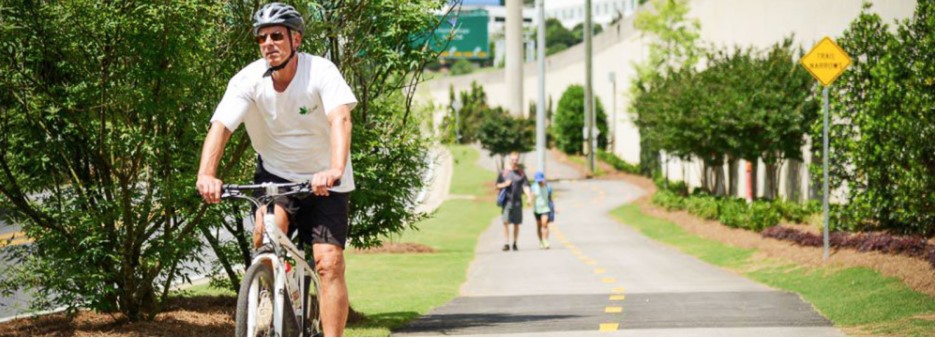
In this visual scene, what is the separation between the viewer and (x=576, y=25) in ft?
586

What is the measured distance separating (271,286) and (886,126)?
1399 centimetres

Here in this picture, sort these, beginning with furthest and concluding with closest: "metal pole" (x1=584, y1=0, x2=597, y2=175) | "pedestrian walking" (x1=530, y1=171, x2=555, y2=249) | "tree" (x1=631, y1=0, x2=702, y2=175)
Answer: "metal pole" (x1=584, y1=0, x2=597, y2=175) < "tree" (x1=631, y1=0, x2=702, y2=175) < "pedestrian walking" (x1=530, y1=171, x2=555, y2=249)

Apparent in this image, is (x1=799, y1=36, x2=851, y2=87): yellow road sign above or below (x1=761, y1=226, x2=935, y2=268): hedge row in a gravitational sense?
above

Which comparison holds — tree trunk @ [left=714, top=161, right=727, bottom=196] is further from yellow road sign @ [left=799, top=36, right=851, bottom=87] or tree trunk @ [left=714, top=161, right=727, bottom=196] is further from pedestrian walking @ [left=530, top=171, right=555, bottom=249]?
yellow road sign @ [left=799, top=36, right=851, bottom=87]

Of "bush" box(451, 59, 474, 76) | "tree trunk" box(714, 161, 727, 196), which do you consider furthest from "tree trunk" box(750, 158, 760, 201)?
"bush" box(451, 59, 474, 76)

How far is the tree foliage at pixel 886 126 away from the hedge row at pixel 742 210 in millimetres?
3862

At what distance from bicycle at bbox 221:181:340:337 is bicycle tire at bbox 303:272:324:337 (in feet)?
0.07

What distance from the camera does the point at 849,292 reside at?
52.4 ft

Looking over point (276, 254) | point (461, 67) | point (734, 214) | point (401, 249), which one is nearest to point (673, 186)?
point (734, 214)

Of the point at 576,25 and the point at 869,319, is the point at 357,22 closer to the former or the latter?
the point at 869,319

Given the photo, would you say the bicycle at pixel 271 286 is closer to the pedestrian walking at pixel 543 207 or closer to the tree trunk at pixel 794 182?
the pedestrian walking at pixel 543 207

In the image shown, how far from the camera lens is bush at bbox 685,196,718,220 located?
3279cm

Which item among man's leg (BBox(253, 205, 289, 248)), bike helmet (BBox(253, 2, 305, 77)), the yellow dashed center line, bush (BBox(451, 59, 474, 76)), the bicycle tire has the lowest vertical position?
the yellow dashed center line

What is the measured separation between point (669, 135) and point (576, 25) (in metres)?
146
